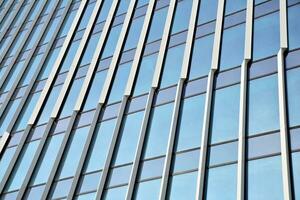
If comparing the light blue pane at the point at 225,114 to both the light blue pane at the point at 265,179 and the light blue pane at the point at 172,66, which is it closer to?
the light blue pane at the point at 265,179

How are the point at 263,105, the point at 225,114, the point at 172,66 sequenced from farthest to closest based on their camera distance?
the point at 172,66, the point at 225,114, the point at 263,105

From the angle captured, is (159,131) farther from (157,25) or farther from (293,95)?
(157,25)

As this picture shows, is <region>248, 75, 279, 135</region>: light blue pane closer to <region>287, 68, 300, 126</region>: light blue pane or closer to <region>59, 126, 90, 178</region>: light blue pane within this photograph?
<region>287, 68, 300, 126</region>: light blue pane

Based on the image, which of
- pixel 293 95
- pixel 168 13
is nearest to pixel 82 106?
pixel 168 13

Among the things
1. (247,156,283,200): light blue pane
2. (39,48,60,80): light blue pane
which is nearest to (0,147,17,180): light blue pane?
(39,48,60,80): light blue pane

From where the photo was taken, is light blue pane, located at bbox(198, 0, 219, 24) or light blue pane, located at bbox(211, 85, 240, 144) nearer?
light blue pane, located at bbox(211, 85, 240, 144)

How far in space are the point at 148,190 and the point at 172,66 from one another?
6868 millimetres

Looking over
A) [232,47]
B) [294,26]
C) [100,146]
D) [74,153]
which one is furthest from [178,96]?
[294,26]

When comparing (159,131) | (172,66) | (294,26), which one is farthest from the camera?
(172,66)

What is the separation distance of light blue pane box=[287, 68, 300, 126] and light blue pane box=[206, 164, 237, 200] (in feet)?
8.90

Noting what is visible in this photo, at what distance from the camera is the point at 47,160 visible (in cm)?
2361

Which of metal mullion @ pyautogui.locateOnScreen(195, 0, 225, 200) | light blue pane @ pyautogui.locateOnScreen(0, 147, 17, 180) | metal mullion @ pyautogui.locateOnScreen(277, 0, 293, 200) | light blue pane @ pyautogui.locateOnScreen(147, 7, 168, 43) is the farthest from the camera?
light blue pane @ pyautogui.locateOnScreen(147, 7, 168, 43)

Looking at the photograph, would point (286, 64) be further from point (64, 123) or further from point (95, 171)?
point (64, 123)

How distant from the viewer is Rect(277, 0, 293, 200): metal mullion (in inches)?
625
